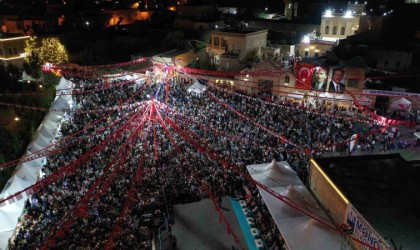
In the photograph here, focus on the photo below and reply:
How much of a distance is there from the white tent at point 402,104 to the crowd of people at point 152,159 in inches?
113

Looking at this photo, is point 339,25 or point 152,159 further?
point 339,25

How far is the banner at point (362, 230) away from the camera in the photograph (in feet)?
24.7

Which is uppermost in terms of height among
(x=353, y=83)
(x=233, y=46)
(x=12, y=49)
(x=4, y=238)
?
(x=233, y=46)

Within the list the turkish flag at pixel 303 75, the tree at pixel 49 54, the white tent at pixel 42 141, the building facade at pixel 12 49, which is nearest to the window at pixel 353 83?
the turkish flag at pixel 303 75

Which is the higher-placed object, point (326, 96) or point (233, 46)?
point (233, 46)

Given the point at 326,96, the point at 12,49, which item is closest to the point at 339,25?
the point at 326,96

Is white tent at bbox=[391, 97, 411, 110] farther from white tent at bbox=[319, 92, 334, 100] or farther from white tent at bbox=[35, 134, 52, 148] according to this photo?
white tent at bbox=[35, 134, 52, 148]

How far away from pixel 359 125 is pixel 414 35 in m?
15.1

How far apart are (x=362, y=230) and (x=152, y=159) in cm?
877

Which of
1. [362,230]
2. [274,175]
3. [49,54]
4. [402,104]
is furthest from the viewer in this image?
[49,54]

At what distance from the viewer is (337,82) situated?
2111 cm

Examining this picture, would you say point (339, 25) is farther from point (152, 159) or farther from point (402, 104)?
point (152, 159)

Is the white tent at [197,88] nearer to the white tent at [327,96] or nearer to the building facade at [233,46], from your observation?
the building facade at [233,46]

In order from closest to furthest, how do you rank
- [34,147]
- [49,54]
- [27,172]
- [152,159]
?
[27,172]
[152,159]
[34,147]
[49,54]
